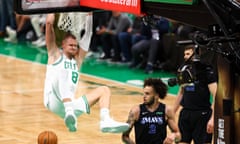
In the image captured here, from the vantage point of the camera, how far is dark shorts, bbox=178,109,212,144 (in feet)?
33.6

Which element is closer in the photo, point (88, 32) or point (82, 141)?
point (88, 32)

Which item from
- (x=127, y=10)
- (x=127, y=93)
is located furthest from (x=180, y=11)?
(x=127, y=93)

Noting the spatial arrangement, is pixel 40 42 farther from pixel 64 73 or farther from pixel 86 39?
pixel 86 39

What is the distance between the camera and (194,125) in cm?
1028

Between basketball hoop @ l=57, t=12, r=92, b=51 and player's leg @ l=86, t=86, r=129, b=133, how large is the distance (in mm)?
717

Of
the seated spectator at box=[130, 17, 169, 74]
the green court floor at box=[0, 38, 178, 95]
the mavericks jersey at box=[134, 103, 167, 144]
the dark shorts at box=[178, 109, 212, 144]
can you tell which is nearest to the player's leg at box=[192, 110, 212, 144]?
the dark shorts at box=[178, 109, 212, 144]

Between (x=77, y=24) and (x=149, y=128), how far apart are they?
5.20ft

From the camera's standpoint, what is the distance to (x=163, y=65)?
18359mm

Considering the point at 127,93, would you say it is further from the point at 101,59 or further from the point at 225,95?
the point at 225,95

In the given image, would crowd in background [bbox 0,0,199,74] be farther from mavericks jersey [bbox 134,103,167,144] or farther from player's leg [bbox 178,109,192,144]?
mavericks jersey [bbox 134,103,167,144]

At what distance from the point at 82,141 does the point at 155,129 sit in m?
2.79

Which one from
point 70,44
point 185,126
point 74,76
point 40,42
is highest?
point 70,44

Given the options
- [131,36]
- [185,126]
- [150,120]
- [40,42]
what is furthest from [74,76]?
[40,42]

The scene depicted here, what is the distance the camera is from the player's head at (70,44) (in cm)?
933
